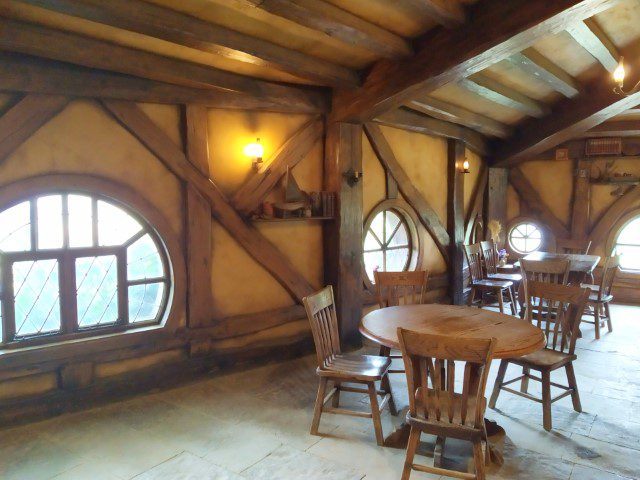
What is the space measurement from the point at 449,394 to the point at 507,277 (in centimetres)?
451

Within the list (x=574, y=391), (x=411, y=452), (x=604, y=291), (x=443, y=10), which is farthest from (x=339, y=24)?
(x=604, y=291)

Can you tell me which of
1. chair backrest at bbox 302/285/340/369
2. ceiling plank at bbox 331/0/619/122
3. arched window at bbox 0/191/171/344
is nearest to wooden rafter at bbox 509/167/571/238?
Result: ceiling plank at bbox 331/0/619/122

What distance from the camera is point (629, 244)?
24.8 ft

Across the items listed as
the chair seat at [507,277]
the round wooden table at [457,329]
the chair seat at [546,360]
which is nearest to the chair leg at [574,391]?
the chair seat at [546,360]

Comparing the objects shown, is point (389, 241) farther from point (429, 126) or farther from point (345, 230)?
point (429, 126)

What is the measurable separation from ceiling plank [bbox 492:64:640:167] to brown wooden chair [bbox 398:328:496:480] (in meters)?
4.70

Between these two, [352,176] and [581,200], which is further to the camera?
[581,200]

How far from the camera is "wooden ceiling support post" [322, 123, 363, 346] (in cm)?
479

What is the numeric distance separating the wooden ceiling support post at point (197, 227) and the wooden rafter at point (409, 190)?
2.03m

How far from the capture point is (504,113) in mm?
6402

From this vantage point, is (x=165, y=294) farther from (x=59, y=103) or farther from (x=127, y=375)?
(x=59, y=103)

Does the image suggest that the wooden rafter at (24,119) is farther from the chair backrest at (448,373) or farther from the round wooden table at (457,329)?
the chair backrest at (448,373)

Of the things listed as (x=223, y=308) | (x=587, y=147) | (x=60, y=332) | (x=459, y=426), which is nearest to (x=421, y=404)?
(x=459, y=426)

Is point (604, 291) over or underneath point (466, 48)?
underneath
